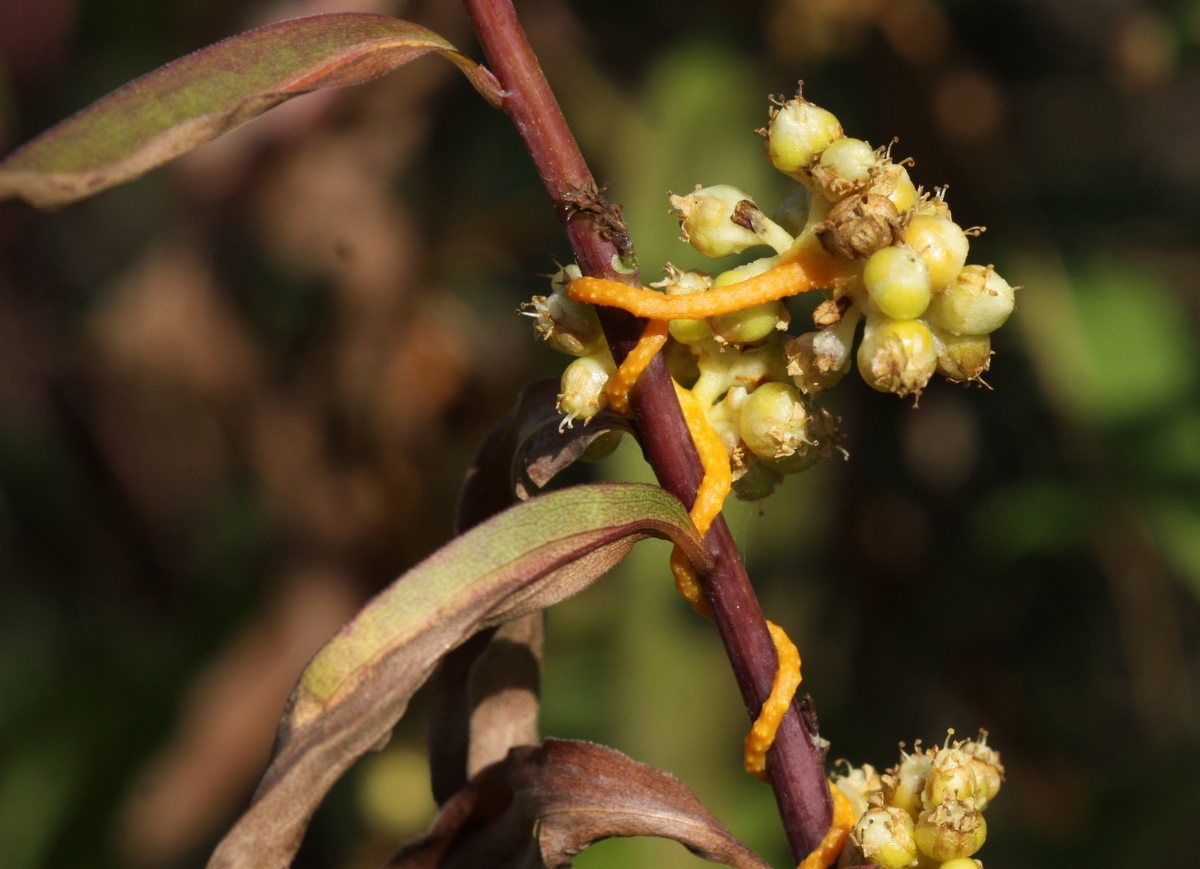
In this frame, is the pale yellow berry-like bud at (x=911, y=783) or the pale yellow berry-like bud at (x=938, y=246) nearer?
the pale yellow berry-like bud at (x=938, y=246)

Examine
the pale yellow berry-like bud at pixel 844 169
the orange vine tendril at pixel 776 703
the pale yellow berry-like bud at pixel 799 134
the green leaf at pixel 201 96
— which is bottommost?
the orange vine tendril at pixel 776 703

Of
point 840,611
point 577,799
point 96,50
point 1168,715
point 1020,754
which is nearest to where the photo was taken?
point 577,799

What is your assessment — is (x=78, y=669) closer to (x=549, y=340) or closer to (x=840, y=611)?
(x=840, y=611)

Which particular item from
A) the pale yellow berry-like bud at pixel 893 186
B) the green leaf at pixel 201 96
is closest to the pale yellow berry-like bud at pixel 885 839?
the pale yellow berry-like bud at pixel 893 186

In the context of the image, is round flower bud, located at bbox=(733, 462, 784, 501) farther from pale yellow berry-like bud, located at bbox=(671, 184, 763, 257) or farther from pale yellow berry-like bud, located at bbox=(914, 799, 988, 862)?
pale yellow berry-like bud, located at bbox=(914, 799, 988, 862)

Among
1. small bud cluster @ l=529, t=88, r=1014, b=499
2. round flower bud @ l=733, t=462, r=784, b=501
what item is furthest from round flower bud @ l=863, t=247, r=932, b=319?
round flower bud @ l=733, t=462, r=784, b=501

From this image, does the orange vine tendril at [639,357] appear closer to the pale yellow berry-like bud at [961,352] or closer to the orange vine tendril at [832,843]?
the pale yellow berry-like bud at [961,352]

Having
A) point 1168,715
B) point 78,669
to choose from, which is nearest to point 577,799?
point 1168,715
